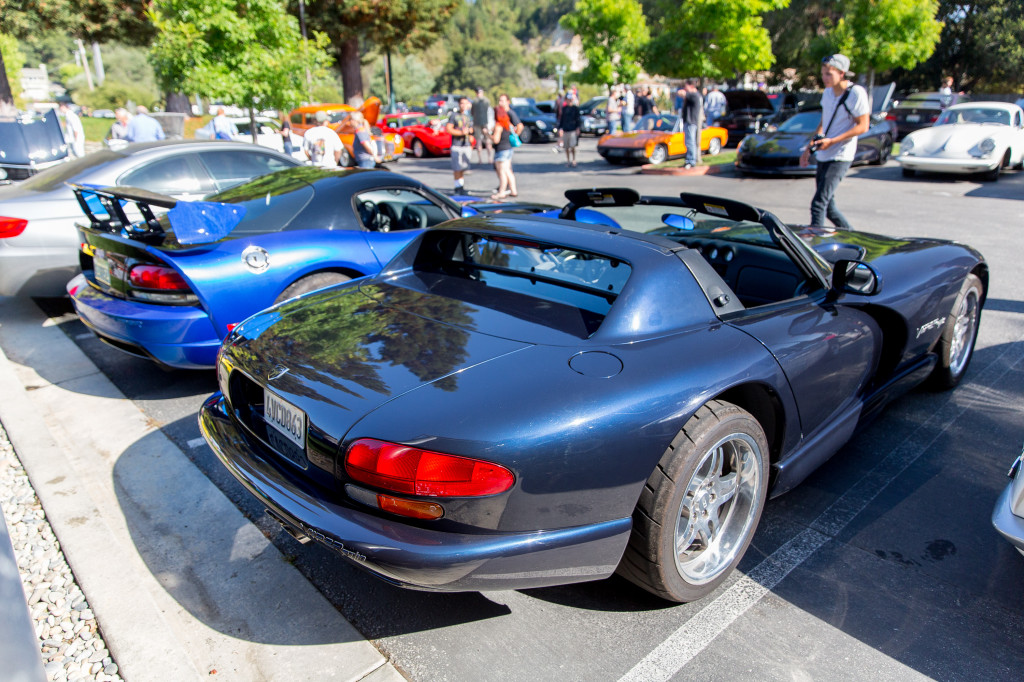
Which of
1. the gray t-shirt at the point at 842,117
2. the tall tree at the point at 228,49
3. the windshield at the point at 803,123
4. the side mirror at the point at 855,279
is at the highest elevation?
the tall tree at the point at 228,49

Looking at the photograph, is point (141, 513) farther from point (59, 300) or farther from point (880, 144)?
point (880, 144)

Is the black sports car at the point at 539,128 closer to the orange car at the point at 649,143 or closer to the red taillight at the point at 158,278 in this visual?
the orange car at the point at 649,143

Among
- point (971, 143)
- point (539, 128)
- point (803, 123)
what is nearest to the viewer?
point (971, 143)

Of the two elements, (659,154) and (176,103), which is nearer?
(659,154)

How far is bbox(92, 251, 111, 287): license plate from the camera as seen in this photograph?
4.25 metres

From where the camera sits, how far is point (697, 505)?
2459mm

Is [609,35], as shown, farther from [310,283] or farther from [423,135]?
[310,283]

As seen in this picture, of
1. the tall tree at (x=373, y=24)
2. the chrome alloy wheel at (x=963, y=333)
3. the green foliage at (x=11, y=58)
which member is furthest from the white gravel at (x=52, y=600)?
the green foliage at (x=11, y=58)

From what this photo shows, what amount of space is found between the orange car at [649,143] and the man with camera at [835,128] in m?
9.14

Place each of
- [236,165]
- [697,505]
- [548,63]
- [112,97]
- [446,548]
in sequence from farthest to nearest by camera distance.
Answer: [548,63], [112,97], [236,165], [697,505], [446,548]

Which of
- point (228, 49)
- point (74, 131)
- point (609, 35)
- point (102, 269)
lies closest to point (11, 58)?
point (74, 131)

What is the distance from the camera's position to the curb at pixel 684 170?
14742 millimetres

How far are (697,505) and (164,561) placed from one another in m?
2.08

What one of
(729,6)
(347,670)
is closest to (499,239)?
(347,670)
